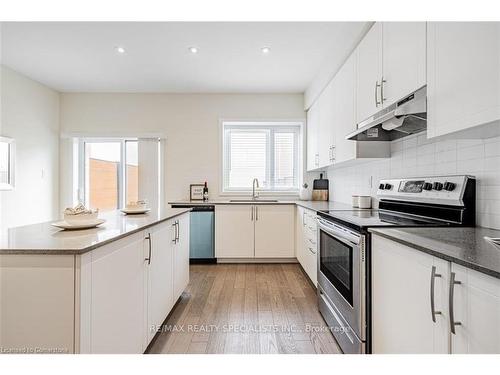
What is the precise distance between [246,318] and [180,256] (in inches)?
31.5

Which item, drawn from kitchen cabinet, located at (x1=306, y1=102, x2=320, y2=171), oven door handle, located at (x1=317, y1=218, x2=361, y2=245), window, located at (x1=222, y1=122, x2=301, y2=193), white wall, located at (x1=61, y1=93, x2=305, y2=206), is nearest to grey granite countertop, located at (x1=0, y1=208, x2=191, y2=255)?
oven door handle, located at (x1=317, y1=218, x2=361, y2=245)

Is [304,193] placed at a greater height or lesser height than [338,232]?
greater

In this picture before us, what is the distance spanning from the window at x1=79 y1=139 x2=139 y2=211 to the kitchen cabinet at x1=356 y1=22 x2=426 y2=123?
355 cm

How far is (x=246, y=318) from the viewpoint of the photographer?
234 cm

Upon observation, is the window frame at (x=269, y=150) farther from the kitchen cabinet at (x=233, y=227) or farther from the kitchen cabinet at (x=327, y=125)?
the kitchen cabinet at (x=327, y=125)

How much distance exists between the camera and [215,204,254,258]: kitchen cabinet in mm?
3961

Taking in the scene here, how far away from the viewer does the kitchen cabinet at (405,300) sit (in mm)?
1019

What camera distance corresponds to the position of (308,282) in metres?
3.23

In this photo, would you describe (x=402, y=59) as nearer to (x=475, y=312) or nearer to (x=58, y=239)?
(x=475, y=312)

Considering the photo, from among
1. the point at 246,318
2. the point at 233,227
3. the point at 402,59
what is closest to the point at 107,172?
the point at 233,227

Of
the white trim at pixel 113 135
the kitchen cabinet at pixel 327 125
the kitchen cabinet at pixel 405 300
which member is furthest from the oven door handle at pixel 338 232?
the white trim at pixel 113 135

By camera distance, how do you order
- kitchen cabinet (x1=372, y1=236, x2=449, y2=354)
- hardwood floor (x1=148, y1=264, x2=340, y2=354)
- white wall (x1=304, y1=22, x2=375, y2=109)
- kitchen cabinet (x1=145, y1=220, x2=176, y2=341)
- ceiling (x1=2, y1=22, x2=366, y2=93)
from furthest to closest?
ceiling (x1=2, y1=22, x2=366, y2=93) < white wall (x1=304, y1=22, x2=375, y2=109) < hardwood floor (x1=148, y1=264, x2=340, y2=354) < kitchen cabinet (x1=145, y1=220, x2=176, y2=341) < kitchen cabinet (x1=372, y1=236, x2=449, y2=354)

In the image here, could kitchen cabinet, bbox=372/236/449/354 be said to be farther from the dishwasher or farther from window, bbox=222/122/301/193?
window, bbox=222/122/301/193

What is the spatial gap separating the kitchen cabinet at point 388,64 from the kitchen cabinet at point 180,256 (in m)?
1.82
